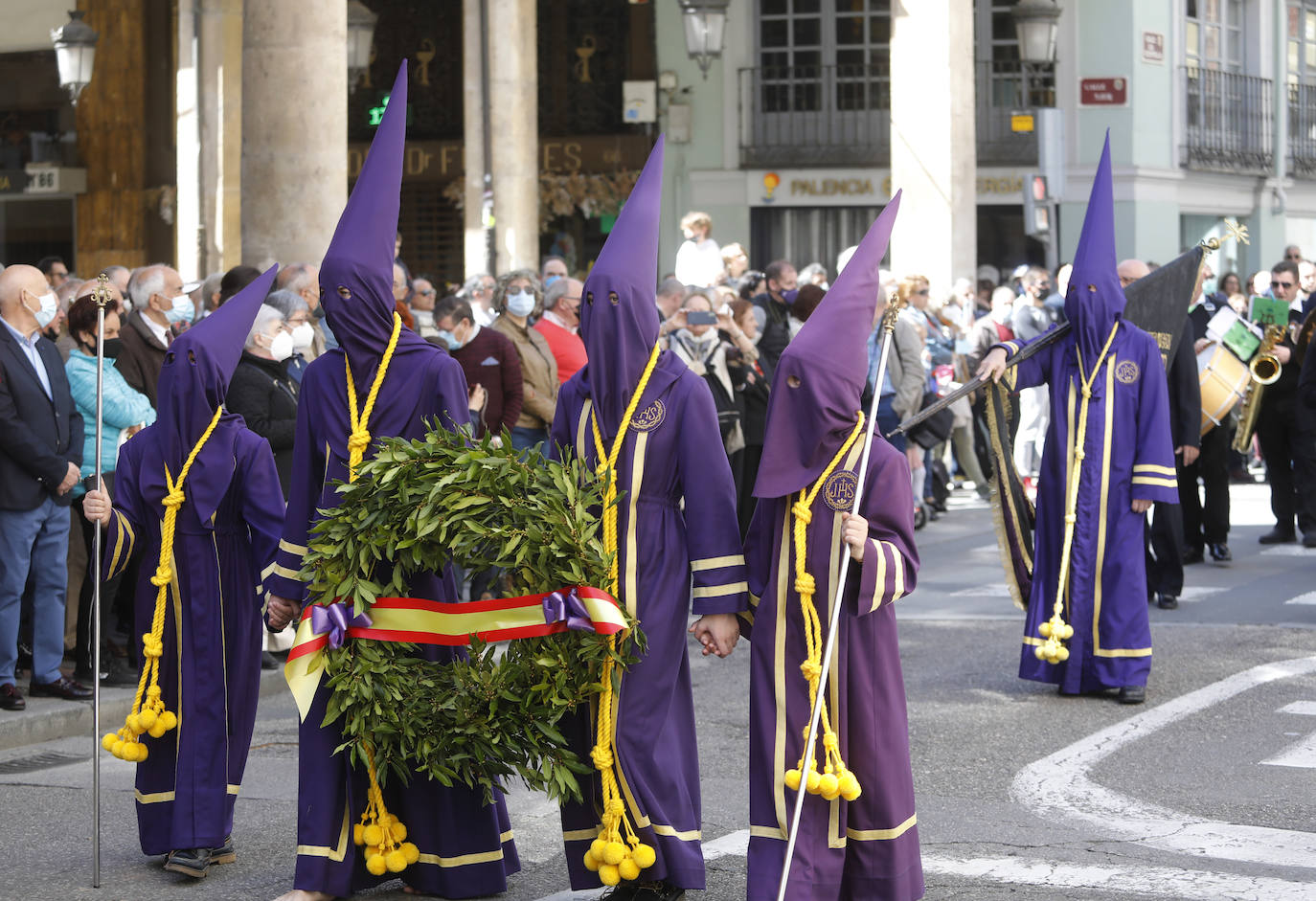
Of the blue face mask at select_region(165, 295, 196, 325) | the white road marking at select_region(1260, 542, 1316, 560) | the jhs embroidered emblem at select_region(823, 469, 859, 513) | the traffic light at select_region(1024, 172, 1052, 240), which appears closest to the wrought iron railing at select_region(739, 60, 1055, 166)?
the traffic light at select_region(1024, 172, 1052, 240)

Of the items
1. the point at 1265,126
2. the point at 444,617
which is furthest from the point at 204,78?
the point at 1265,126

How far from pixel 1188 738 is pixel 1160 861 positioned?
2153mm

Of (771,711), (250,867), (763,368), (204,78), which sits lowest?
(250,867)

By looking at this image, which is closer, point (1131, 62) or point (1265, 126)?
point (1131, 62)

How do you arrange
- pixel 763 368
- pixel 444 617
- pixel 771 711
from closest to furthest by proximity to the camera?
pixel 771 711
pixel 444 617
pixel 763 368

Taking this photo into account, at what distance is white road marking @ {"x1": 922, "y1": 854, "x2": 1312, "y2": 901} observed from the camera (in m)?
6.27

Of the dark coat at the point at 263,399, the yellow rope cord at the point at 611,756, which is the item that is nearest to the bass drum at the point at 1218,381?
the dark coat at the point at 263,399

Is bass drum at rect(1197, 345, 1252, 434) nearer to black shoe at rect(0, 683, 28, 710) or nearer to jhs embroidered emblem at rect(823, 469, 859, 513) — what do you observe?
black shoe at rect(0, 683, 28, 710)

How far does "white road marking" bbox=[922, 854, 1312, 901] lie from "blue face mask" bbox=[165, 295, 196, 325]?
5.73m

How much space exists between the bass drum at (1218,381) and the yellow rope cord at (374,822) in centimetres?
915

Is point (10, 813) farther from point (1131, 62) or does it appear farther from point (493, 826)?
point (1131, 62)

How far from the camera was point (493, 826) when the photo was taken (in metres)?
6.21

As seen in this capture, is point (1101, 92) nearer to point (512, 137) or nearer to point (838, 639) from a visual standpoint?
point (512, 137)

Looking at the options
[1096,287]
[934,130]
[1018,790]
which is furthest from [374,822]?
[934,130]
